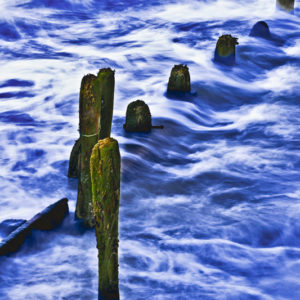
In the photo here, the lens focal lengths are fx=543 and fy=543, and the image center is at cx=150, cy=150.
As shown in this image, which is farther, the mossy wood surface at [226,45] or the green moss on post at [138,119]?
the mossy wood surface at [226,45]

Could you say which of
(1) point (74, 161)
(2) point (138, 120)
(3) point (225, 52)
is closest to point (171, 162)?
(2) point (138, 120)

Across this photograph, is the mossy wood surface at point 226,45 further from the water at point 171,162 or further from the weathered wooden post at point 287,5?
the weathered wooden post at point 287,5

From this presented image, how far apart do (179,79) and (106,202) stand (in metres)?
7.31

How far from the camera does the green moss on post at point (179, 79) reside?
10.8 metres

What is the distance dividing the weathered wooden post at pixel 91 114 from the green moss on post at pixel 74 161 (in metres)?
1.01

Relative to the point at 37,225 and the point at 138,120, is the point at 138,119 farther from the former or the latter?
the point at 37,225

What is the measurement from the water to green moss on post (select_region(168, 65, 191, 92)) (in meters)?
0.30

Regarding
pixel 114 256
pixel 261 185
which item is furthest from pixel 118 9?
pixel 114 256

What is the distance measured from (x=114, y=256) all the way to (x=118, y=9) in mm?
17577

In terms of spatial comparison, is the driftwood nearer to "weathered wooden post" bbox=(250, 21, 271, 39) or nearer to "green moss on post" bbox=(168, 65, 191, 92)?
"green moss on post" bbox=(168, 65, 191, 92)

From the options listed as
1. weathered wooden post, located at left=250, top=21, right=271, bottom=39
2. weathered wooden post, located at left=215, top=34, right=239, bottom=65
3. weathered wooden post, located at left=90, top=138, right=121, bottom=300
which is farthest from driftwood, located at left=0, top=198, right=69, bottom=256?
weathered wooden post, located at left=250, top=21, right=271, bottom=39

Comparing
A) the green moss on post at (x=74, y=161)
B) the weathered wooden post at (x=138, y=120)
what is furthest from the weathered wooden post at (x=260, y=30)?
the green moss on post at (x=74, y=161)

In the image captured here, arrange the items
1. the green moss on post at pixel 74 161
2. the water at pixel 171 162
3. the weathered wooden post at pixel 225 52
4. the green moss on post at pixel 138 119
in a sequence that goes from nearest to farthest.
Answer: the water at pixel 171 162 < the green moss on post at pixel 74 161 < the green moss on post at pixel 138 119 < the weathered wooden post at pixel 225 52

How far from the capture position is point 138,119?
8.87 metres
